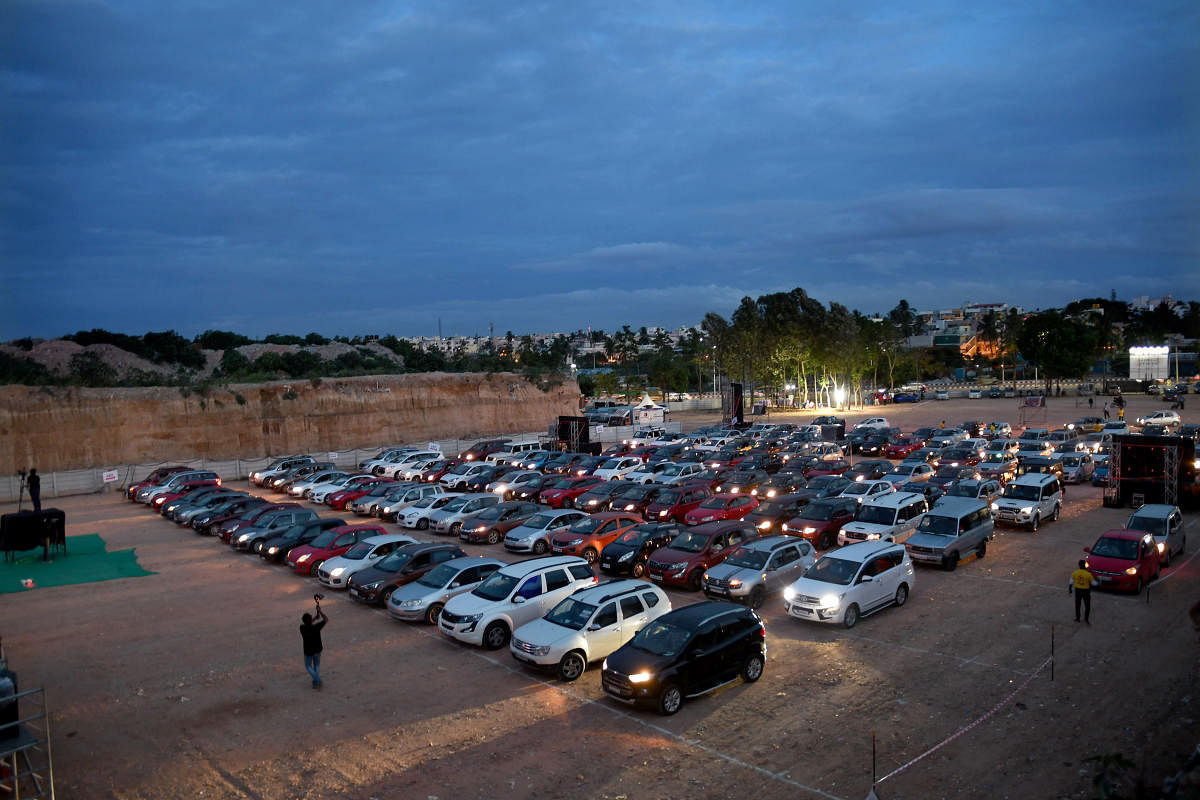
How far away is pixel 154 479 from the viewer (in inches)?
1481

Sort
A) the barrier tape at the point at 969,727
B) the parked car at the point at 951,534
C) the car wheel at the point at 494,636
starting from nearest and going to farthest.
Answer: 1. the barrier tape at the point at 969,727
2. the car wheel at the point at 494,636
3. the parked car at the point at 951,534

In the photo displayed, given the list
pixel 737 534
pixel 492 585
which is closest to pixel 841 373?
pixel 737 534

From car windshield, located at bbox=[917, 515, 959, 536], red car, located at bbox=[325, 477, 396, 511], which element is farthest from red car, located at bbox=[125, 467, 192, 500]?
car windshield, located at bbox=[917, 515, 959, 536]

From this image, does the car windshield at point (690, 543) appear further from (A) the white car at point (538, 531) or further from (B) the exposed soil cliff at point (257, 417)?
(B) the exposed soil cliff at point (257, 417)

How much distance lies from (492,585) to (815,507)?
1173 cm

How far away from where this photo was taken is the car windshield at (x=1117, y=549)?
16922 mm

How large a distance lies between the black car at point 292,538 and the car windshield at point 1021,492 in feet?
71.9

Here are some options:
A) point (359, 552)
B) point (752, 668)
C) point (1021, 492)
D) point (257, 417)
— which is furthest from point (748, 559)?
point (257, 417)

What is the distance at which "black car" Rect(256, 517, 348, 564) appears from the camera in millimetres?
22312

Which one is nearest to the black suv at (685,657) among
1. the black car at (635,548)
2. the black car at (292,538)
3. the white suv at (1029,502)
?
the black car at (635,548)

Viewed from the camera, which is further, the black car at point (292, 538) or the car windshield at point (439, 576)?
the black car at point (292, 538)

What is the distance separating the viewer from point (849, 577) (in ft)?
51.1

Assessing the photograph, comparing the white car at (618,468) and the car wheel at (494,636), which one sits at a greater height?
the white car at (618,468)

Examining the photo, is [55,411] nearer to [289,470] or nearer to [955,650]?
[289,470]
